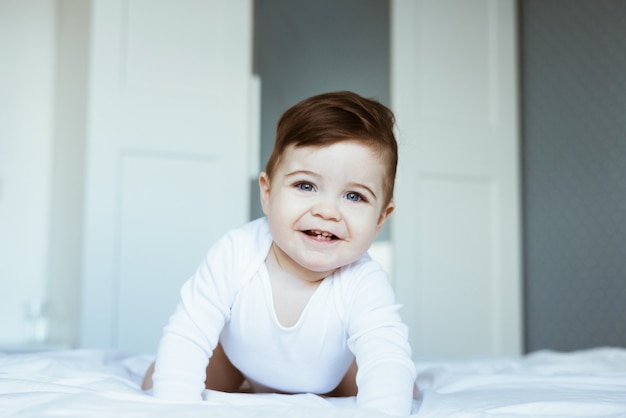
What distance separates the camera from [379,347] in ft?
3.58

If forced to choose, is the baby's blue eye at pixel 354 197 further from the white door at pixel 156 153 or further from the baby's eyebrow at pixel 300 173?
the white door at pixel 156 153

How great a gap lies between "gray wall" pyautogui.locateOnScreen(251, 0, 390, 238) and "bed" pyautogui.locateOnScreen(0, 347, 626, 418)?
47.4 inches

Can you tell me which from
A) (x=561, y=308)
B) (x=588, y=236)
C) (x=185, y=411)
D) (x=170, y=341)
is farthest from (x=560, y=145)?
(x=185, y=411)

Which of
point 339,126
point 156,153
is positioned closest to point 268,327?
point 339,126

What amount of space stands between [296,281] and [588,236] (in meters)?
1.71

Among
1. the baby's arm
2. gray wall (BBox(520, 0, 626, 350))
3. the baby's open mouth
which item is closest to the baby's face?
the baby's open mouth

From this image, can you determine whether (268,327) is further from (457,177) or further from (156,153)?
(457,177)

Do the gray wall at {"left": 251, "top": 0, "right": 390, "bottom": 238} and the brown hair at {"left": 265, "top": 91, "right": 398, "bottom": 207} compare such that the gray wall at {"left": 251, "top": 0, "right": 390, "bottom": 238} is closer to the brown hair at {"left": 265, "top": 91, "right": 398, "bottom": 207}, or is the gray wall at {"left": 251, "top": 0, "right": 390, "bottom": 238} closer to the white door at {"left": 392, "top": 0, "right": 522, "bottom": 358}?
the white door at {"left": 392, "top": 0, "right": 522, "bottom": 358}

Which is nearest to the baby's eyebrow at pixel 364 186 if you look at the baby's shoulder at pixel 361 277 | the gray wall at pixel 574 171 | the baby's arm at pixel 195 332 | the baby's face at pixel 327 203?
the baby's face at pixel 327 203

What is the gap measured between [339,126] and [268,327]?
0.35 meters

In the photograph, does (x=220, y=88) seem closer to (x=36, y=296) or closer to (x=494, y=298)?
(x=36, y=296)

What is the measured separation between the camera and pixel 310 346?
1.23 metres

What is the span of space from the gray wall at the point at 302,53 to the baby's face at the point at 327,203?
1.38 m

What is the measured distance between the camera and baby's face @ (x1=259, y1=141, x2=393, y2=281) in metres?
1.13
